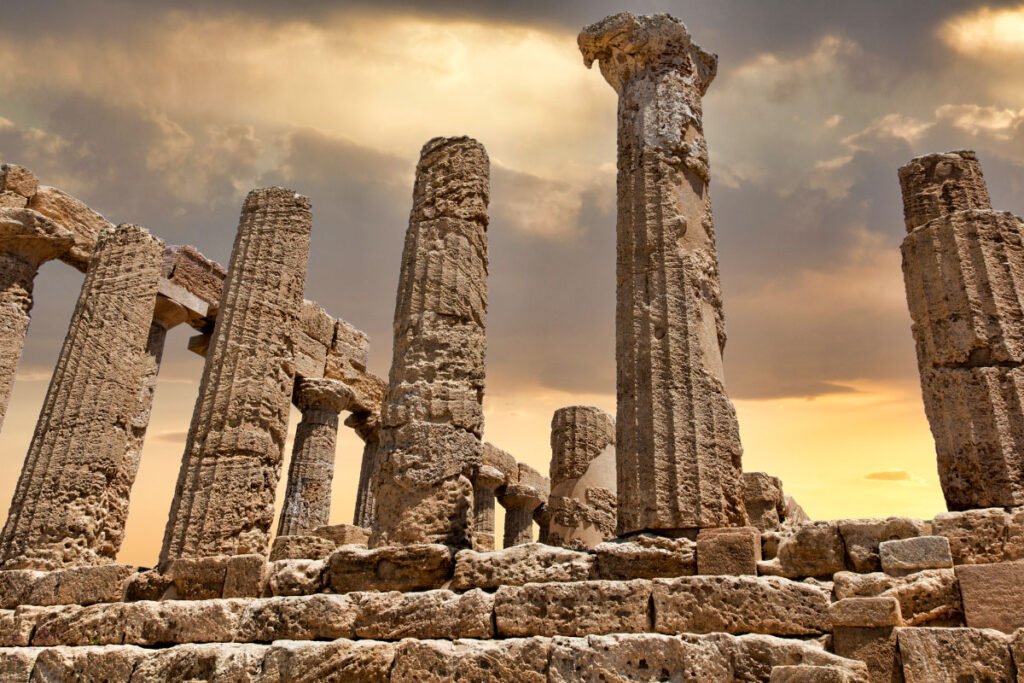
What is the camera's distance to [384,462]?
27.1ft

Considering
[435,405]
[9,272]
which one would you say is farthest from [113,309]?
[435,405]

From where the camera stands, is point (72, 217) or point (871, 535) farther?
point (72, 217)

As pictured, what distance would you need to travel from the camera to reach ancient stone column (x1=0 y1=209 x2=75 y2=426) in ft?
44.7

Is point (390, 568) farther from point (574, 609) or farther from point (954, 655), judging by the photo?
point (954, 655)

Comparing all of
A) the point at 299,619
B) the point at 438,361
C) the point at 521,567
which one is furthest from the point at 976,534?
the point at 299,619

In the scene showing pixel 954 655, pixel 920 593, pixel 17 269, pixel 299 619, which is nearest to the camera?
pixel 954 655

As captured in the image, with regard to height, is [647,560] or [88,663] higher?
[647,560]

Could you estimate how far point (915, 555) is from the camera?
5.90 metres

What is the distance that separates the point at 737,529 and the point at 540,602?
1.72 metres

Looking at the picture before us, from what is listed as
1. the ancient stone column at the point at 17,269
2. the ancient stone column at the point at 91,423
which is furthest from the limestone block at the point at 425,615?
the ancient stone column at the point at 17,269

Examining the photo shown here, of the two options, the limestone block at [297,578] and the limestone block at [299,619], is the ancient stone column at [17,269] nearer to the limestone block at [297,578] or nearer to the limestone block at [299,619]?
the limestone block at [297,578]

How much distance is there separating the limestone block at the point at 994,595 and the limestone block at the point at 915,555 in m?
0.18

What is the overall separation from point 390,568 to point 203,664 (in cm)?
183

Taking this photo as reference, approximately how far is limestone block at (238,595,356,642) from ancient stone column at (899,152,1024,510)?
18.6 ft
